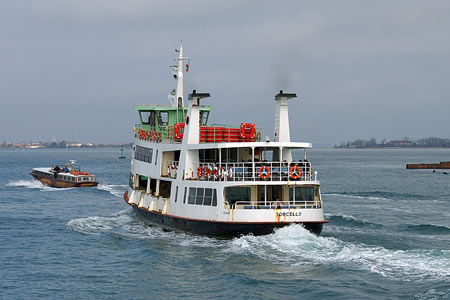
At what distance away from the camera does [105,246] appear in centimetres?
2973

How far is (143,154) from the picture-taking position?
1487 inches

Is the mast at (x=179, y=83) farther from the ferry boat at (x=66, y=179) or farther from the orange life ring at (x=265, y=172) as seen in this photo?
the ferry boat at (x=66, y=179)

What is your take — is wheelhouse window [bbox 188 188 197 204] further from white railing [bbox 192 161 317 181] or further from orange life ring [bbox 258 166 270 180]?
orange life ring [bbox 258 166 270 180]

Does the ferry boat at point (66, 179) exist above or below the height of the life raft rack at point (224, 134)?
below

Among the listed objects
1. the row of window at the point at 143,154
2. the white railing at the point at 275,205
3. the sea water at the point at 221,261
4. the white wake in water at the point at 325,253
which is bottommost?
the sea water at the point at 221,261

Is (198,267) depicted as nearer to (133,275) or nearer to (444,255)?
(133,275)

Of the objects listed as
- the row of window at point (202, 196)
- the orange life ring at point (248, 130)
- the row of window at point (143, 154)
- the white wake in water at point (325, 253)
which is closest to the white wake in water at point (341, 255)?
the white wake in water at point (325, 253)

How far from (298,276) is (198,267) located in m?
4.65

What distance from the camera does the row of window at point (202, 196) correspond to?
28.7m

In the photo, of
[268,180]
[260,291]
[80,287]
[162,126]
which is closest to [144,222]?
[162,126]

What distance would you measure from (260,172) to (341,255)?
590 centimetres

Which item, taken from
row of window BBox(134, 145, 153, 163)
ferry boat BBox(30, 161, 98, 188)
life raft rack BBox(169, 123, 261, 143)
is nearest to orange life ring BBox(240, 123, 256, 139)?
life raft rack BBox(169, 123, 261, 143)

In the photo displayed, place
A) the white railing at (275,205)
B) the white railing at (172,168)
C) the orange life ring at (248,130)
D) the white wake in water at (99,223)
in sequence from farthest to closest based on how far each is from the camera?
the white wake in water at (99,223) < the white railing at (172,168) < the orange life ring at (248,130) < the white railing at (275,205)

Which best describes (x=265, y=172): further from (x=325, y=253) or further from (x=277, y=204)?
(x=325, y=253)
